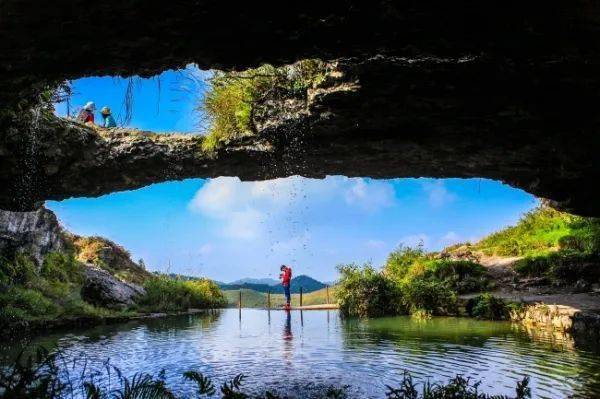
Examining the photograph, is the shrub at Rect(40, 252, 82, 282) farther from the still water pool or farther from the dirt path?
the dirt path

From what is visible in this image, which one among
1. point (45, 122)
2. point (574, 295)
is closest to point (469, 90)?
point (45, 122)

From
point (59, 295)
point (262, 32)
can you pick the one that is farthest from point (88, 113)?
point (262, 32)

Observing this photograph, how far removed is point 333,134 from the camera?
11352mm

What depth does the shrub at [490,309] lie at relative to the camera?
1873 centimetres

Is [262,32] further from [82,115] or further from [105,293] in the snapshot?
[105,293]

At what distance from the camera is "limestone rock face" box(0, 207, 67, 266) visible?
18750 mm

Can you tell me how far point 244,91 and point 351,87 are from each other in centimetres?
324

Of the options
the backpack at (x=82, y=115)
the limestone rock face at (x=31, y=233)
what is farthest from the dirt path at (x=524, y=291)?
the limestone rock face at (x=31, y=233)

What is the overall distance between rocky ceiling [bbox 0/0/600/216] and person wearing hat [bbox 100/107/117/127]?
144cm

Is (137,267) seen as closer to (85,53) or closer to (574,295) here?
(574,295)

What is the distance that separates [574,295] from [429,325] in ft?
18.5

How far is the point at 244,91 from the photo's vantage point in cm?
1152

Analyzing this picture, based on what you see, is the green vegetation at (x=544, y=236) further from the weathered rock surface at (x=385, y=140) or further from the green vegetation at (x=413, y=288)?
the weathered rock surface at (x=385, y=140)

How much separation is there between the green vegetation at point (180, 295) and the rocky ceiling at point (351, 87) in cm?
1215
